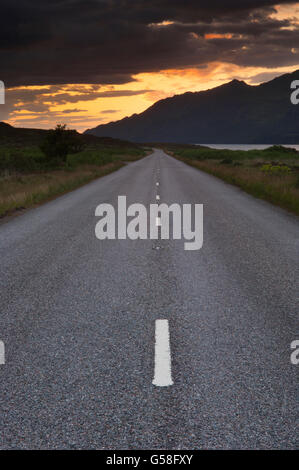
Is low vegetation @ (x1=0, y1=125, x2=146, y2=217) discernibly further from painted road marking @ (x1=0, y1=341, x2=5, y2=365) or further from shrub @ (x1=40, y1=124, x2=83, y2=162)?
painted road marking @ (x1=0, y1=341, x2=5, y2=365)

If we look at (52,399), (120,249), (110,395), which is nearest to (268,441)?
(110,395)

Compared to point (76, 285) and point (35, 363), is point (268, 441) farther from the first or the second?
point (76, 285)

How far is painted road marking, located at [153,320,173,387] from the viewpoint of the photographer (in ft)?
11.6

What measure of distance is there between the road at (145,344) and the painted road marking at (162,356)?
→ 0.06m

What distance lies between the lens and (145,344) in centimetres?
421

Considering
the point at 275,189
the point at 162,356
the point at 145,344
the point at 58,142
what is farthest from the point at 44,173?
the point at 162,356

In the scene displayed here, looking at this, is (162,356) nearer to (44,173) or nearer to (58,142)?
(44,173)

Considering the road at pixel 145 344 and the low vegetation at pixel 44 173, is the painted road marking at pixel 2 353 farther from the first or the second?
the low vegetation at pixel 44 173
